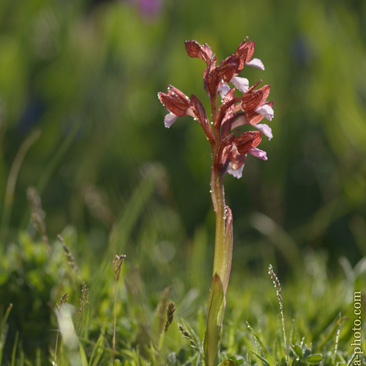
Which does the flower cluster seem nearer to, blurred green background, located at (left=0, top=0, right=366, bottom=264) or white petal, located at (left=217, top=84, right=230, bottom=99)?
white petal, located at (left=217, top=84, right=230, bottom=99)

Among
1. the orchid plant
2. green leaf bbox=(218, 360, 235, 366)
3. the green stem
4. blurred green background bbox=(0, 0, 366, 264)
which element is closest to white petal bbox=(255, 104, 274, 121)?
the orchid plant

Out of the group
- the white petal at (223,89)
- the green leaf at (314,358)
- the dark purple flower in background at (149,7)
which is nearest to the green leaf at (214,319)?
the green leaf at (314,358)

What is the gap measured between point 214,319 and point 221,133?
293 millimetres

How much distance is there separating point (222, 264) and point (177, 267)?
113cm

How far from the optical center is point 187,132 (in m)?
3.16

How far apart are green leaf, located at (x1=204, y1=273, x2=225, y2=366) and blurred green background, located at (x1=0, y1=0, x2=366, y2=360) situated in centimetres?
146

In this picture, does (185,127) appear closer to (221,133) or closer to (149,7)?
(149,7)

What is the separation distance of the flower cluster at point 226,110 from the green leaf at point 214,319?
0.60ft

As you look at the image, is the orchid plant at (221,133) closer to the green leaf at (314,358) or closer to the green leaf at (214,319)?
the green leaf at (214,319)

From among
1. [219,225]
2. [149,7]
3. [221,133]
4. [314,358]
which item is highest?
[149,7]

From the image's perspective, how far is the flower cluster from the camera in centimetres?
103

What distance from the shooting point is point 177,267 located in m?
2.16

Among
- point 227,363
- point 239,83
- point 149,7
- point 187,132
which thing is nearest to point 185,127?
point 187,132

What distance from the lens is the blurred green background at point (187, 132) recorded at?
281 centimetres
